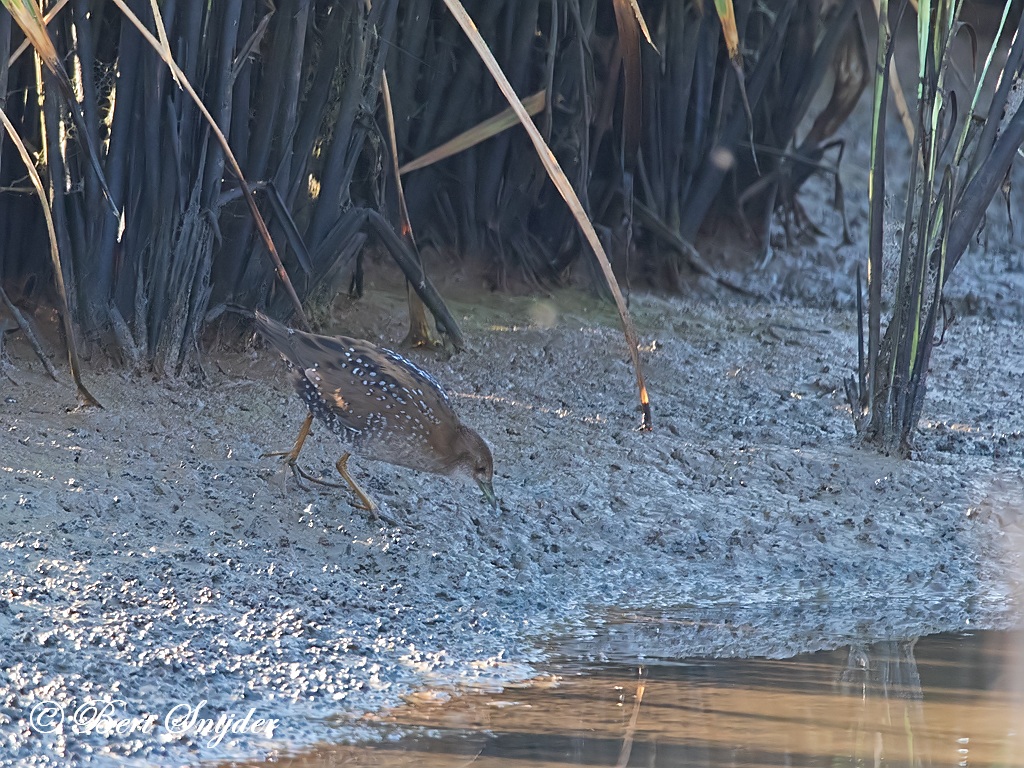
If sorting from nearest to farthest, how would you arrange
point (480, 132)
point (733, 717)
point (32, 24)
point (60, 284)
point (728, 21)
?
1. point (32, 24)
2. point (733, 717)
3. point (728, 21)
4. point (60, 284)
5. point (480, 132)

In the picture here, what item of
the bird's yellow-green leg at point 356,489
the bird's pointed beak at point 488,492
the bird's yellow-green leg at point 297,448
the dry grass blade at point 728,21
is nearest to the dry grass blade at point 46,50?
the bird's yellow-green leg at point 297,448

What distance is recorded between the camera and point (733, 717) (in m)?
3.55

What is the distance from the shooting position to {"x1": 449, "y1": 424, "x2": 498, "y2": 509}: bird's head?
4.66 m

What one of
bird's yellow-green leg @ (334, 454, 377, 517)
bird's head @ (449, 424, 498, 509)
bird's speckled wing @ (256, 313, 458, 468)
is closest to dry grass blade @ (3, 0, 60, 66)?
bird's speckled wing @ (256, 313, 458, 468)

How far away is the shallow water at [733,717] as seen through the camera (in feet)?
10.7

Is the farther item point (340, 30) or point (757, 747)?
point (340, 30)

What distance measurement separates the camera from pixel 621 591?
448 centimetres

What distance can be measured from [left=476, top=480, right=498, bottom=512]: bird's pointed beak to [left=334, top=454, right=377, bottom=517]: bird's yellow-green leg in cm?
35

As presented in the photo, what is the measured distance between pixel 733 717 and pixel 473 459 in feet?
4.63

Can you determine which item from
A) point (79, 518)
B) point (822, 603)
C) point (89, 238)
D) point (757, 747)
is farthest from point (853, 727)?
Result: point (89, 238)

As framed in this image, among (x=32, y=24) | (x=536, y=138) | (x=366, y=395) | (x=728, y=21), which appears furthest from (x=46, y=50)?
(x=728, y=21)

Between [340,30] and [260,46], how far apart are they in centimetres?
29

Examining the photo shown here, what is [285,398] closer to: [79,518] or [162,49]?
[79,518]

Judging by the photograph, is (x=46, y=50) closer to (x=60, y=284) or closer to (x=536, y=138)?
(x=60, y=284)
